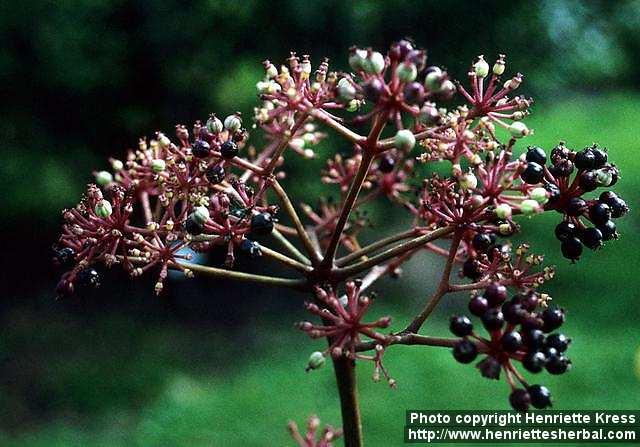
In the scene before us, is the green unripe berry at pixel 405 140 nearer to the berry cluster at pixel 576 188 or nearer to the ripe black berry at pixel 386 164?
the berry cluster at pixel 576 188

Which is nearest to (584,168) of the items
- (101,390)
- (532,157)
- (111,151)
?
(532,157)

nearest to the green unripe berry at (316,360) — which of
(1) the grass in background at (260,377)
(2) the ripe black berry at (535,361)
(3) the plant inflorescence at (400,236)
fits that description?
(3) the plant inflorescence at (400,236)

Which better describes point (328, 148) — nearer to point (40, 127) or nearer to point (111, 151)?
point (111, 151)

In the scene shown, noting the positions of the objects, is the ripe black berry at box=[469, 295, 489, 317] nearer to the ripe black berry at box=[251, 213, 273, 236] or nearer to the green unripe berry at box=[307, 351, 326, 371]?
the green unripe berry at box=[307, 351, 326, 371]

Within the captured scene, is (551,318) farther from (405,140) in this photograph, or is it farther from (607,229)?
(405,140)

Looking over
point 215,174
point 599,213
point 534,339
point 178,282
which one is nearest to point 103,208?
point 215,174

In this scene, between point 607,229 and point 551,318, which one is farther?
point 607,229
